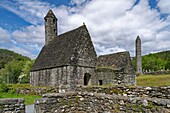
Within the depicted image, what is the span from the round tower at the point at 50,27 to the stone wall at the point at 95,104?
25.4 m

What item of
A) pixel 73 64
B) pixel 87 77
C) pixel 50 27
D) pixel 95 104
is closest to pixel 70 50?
pixel 73 64

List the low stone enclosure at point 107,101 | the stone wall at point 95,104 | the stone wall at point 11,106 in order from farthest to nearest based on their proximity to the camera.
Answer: the stone wall at point 11,106 → the low stone enclosure at point 107,101 → the stone wall at point 95,104

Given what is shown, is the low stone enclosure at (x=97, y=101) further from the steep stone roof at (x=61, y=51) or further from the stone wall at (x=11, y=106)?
the steep stone roof at (x=61, y=51)

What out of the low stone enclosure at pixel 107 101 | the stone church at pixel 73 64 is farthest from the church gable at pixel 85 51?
the low stone enclosure at pixel 107 101

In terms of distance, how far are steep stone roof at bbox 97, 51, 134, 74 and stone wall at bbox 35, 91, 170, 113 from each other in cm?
1634

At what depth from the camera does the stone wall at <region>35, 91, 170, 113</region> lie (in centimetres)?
478

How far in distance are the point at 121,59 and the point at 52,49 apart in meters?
10.8

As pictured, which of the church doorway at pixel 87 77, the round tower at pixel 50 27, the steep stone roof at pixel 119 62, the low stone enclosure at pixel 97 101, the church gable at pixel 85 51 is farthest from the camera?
the round tower at pixel 50 27

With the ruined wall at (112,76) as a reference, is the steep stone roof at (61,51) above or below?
above

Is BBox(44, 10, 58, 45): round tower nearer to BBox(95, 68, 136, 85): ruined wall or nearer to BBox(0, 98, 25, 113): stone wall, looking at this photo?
BBox(95, 68, 136, 85): ruined wall

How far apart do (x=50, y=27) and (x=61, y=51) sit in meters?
9.06

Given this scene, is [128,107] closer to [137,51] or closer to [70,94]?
[70,94]

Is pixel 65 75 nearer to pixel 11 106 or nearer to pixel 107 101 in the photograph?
pixel 11 106

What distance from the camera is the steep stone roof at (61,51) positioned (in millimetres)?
22328
